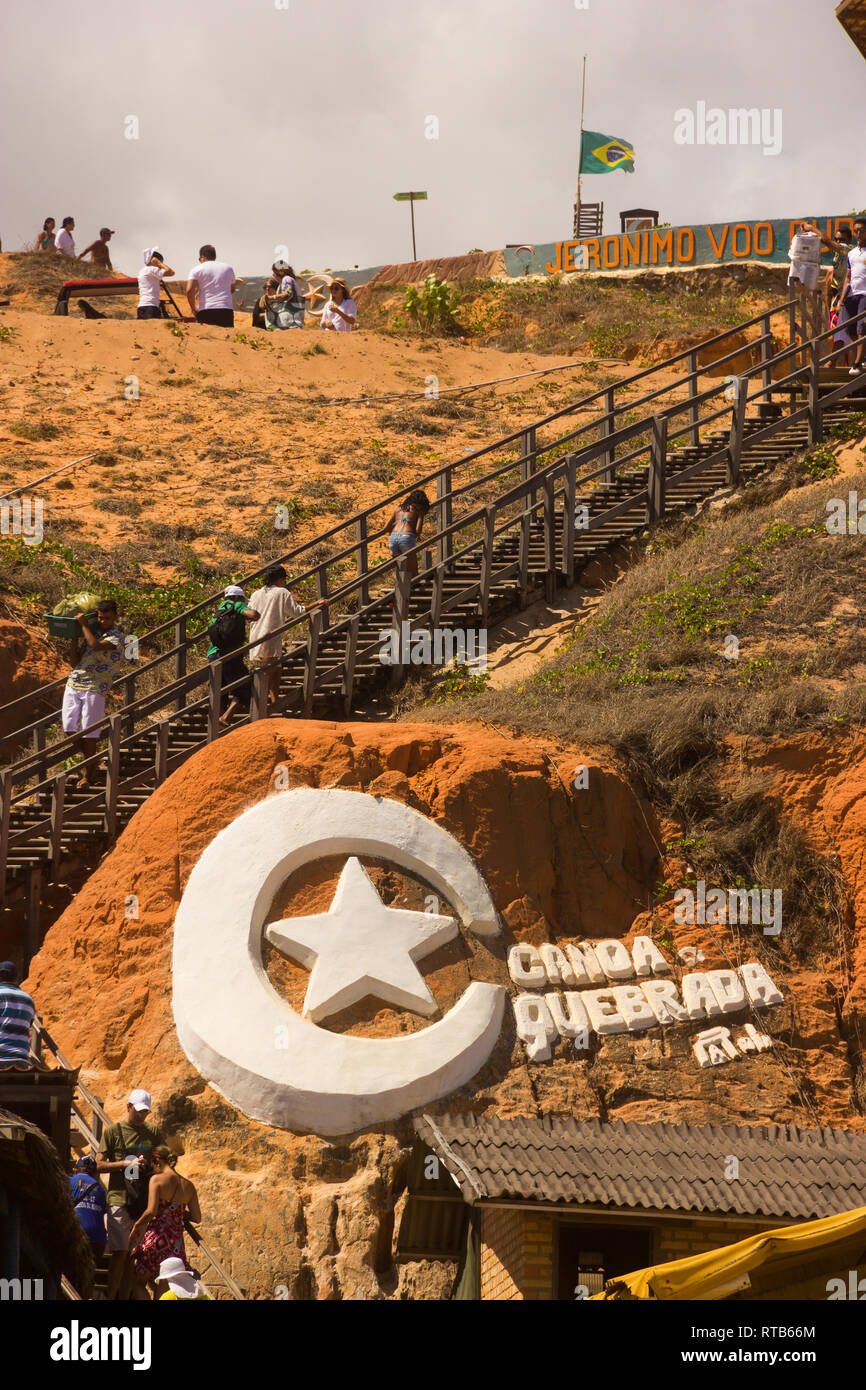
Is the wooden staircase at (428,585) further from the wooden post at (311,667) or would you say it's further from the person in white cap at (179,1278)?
the person in white cap at (179,1278)

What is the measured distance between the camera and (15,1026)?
39.1 feet

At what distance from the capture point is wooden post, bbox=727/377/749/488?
23.9 metres

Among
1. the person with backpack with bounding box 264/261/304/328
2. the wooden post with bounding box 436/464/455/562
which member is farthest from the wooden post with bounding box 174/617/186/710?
the person with backpack with bounding box 264/261/304/328

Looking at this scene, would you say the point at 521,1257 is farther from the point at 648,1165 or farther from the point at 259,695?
the point at 259,695

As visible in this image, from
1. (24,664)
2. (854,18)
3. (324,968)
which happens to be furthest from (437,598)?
(854,18)

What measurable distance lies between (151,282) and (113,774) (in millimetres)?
19602

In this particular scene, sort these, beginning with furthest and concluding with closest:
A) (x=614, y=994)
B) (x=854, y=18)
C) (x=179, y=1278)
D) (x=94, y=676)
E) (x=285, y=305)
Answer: (x=285, y=305) → (x=854, y=18) → (x=94, y=676) → (x=614, y=994) → (x=179, y=1278)

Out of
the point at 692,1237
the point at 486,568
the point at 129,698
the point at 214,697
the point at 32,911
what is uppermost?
the point at 486,568

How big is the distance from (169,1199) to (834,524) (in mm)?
12683

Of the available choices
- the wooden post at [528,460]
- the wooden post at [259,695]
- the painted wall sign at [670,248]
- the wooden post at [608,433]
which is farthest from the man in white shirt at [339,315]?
the wooden post at [259,695]

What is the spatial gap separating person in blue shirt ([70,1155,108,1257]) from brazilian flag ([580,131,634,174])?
1337 inches

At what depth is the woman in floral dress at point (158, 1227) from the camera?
11.8 metres

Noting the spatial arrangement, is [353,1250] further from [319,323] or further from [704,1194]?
[319,323]

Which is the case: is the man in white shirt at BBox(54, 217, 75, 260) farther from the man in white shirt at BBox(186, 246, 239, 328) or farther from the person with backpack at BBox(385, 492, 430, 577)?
the person with backpack at BBox(385, 492, 430, 577)
